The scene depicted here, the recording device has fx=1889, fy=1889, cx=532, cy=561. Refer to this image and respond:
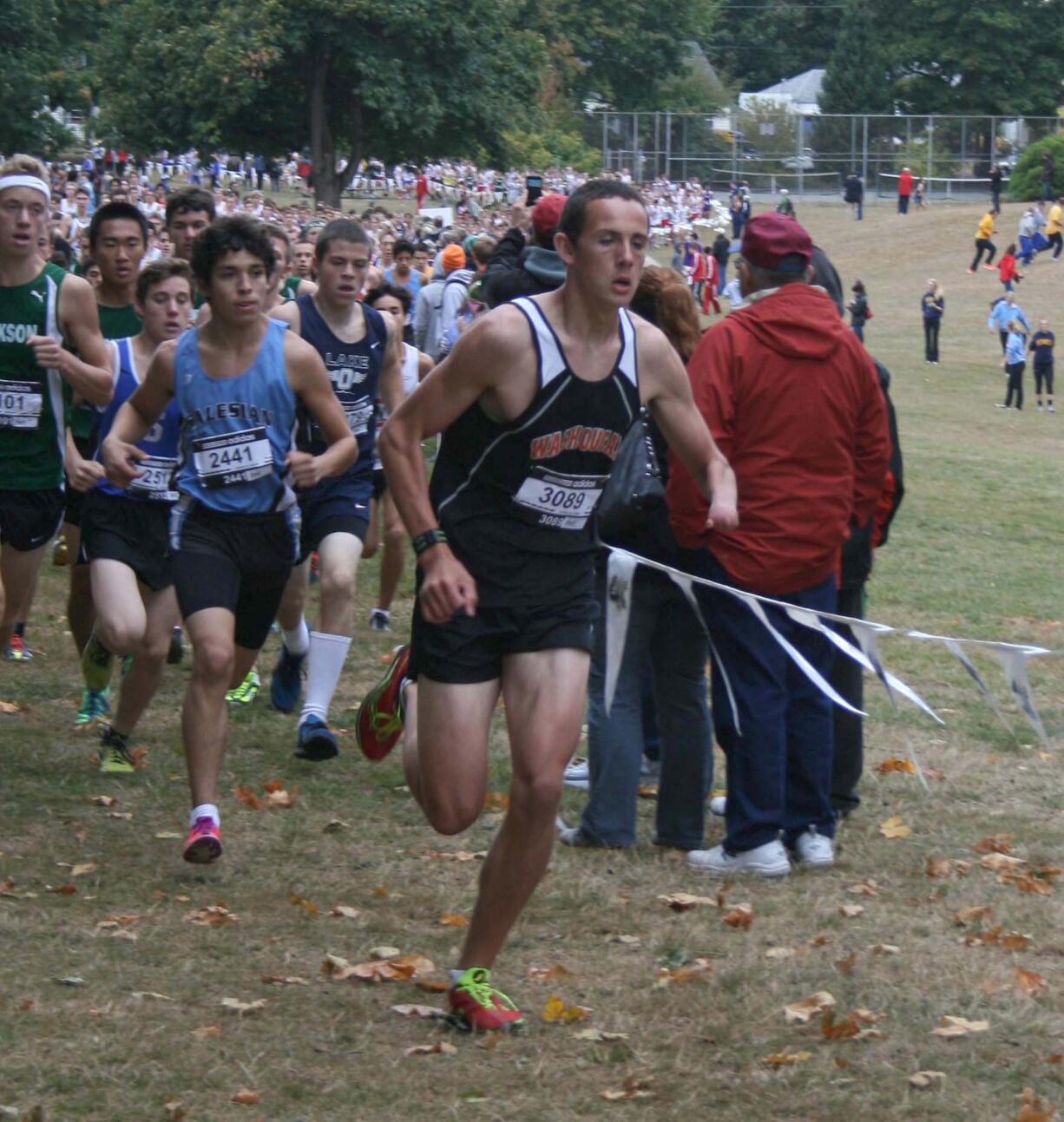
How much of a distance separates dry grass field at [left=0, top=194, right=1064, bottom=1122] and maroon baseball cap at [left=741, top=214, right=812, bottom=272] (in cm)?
208

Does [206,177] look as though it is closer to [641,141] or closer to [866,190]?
[641,141]

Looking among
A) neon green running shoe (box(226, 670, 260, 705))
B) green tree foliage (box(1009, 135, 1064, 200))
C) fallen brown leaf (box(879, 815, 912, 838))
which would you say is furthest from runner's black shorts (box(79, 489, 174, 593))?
green tree foliage (box(1009, 135, 1064, 200))

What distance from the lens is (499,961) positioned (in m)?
5.46

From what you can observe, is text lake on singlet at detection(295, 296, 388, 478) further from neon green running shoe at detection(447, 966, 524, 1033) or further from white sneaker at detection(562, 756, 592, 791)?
neon green running shoe at detection(447, 966, 524, 1033)

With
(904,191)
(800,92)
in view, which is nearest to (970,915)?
(904,191)

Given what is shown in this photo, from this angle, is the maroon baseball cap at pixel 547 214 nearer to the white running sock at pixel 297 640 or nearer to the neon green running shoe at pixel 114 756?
the white running sock at pixel 297 640

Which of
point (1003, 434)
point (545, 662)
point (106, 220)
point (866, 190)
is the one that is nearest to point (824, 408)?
point (545, 662)

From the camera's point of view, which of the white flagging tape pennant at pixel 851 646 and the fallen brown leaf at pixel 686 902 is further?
the fallen brown leaf at pixel 686 902

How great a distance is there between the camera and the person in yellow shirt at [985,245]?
53281 mm

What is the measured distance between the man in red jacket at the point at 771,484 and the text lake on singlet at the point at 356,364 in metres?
2.19

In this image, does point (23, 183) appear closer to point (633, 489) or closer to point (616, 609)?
point (633, 489)

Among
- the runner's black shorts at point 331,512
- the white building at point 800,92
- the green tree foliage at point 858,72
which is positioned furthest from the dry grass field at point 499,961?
the white building at point 800,92

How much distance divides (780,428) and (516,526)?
168cm

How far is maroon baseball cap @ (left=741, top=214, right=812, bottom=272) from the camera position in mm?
6273
